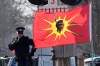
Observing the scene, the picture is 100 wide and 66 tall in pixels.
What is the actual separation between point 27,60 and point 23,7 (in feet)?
143

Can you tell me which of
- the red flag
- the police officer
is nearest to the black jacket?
the police officer

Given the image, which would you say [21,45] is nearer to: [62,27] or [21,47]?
[21,47]

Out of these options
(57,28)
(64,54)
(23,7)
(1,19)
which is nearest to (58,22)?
(57,28)

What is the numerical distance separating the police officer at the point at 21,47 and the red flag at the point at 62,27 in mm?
526

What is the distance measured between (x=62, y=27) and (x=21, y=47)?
1.15m

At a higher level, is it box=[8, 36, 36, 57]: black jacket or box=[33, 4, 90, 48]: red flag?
box=[33, 4, 90, 48]: red flag

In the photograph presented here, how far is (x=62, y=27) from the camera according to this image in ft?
37.8

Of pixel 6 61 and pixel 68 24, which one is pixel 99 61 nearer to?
pixel 68 24

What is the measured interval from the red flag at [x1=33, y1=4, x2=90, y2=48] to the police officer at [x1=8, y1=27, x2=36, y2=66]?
1.73ft

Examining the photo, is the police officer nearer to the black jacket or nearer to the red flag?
the black jacket

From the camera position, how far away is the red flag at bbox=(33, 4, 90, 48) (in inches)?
431

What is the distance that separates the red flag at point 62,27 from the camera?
35.9ft

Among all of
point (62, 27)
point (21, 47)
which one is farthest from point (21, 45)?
point (62, 27)

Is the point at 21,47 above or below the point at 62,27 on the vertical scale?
below
